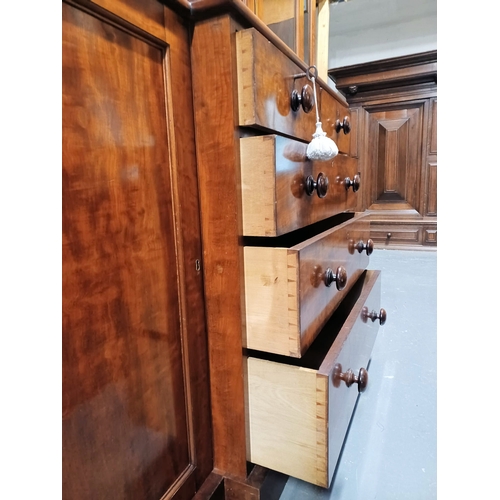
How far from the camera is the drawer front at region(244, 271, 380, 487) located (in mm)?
568

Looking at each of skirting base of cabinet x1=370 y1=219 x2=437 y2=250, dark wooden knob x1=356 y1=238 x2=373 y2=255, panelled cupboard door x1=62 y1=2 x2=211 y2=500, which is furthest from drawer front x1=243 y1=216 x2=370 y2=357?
skirting base of cabinet x1=370 y1=219 x2=437 y2=250

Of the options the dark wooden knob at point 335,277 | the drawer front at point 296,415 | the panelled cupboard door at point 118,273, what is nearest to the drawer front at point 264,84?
the panelled cupboard door at point 118,273

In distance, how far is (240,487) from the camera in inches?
24.5

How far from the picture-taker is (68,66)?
0.37 m

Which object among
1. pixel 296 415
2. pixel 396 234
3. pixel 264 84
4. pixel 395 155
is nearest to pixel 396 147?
pixel 395 155

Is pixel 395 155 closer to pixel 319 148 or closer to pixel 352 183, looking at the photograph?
pixel 352 183

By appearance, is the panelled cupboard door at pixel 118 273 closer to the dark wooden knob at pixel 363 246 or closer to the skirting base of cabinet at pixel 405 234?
the dark wooden knob at pixel 363 246

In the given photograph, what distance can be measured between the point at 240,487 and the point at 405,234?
79.9 inches

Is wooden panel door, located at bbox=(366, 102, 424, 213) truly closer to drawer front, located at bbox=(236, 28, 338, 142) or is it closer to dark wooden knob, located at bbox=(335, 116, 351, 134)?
dark wooden knob, located at bbox=(335, 116, 351, 134)

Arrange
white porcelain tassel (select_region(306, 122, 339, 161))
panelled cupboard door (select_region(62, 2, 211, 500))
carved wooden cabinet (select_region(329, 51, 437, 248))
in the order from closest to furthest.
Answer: panelled cupboard door (select_region(62, 2, 211, 500)), white porcelain tassel (select_region(306, 122, 339, 161)), carved wooden cabinet (select_region(329, 51, 437, 248))

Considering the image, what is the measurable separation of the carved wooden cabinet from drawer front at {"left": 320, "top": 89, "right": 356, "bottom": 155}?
1351mm
